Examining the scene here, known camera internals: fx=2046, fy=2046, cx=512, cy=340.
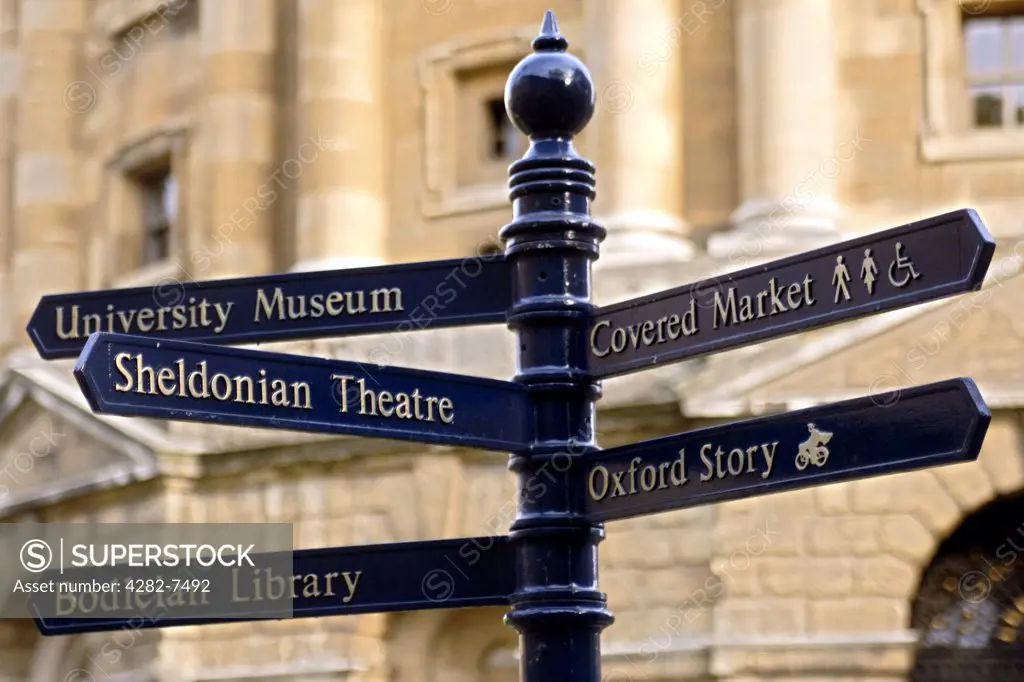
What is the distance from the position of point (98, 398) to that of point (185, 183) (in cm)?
1614

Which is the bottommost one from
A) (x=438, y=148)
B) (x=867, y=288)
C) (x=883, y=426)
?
(x=883, y=426)

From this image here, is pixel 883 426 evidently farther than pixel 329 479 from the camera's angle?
No

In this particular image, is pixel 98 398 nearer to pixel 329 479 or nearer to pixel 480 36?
pixel 329 479

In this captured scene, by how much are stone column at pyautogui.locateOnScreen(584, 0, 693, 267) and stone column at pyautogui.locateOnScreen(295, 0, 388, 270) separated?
8.59 feet

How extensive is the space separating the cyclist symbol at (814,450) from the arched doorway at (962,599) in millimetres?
11545

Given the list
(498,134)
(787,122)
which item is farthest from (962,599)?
(498,134)

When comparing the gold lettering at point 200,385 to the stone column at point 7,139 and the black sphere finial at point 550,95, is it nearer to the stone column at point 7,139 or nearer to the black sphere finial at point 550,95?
the black sphere finial at point 550,95

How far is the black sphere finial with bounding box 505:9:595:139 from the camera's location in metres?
6.38

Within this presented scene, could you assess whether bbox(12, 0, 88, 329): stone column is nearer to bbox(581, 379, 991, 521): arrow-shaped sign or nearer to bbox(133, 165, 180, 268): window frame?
bbox(133, 165, 180, 268): window frame

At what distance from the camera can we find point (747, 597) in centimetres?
1636

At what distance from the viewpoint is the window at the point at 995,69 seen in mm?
18453

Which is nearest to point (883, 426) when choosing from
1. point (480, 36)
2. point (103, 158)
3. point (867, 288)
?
point (867, 288)

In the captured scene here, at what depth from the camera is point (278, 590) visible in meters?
6.61

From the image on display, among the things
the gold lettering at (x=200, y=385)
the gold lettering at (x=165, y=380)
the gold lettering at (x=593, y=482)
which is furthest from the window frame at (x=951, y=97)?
the gold lettering at (x=165, y=380)
